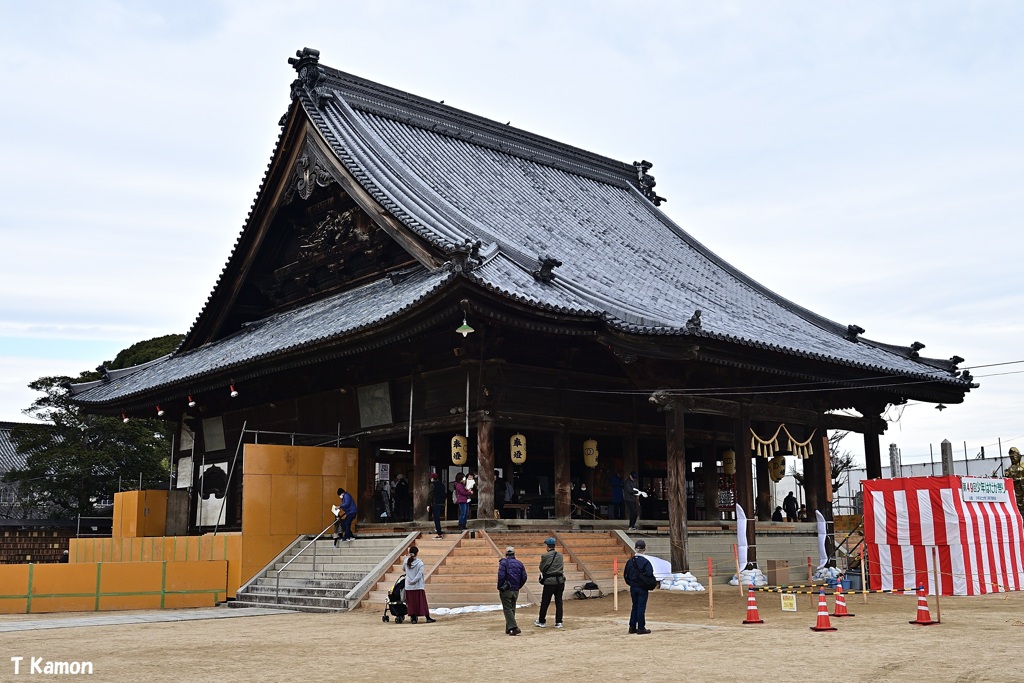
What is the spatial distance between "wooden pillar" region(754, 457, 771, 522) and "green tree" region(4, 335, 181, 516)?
965 inches

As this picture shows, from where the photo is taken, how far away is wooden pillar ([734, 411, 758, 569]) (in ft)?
66.8

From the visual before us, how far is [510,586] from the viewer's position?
13.7 metres

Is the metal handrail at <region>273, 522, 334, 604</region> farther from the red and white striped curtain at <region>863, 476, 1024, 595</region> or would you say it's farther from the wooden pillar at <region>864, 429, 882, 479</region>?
the wooden pillar at <region>864, 429, 882, 479</region>

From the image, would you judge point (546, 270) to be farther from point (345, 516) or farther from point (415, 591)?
point (415, 591)

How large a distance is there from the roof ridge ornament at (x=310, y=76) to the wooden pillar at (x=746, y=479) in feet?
45.9

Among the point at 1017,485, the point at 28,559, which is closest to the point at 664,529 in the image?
the point at 1017,485

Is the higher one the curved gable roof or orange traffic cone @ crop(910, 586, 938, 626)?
the curved gable roof

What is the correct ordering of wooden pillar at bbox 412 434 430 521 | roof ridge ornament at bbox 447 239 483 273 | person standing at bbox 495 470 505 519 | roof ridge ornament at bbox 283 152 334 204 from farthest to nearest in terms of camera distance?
roof ridge ornament at bbox 283 152 334 204
person standing at bbox 495 470 505 519
wooden pillar at bbox 412 434 430 521
roof ridge ornament at bbox 447 239 483 273

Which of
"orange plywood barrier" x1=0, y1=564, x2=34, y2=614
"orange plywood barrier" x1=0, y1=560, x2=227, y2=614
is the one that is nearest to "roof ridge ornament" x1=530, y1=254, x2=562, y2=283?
"orange plywood barrier" x1=0, y1=560, x2=227, y2=614

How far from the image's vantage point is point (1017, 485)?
29.2 metres

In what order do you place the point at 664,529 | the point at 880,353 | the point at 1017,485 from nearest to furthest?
the point at 664,529 < the point at 880,353 < the point at 1017,485

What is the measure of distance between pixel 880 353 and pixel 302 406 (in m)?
15.0

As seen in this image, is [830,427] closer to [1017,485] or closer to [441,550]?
[1017,485]

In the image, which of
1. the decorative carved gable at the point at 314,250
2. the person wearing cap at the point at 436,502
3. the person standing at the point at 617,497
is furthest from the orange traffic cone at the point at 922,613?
the decorative carved gable at the point at 314,250
